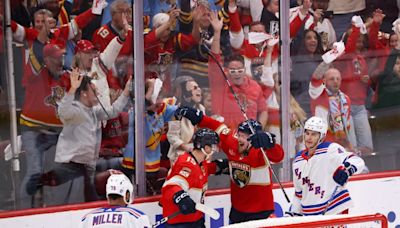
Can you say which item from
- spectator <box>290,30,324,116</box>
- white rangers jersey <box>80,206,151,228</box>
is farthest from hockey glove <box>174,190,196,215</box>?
spectator <box>290,30,324,116</box>

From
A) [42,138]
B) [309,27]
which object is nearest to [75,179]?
[42,138]

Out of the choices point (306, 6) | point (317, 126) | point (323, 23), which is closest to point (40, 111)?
point (317, 126)

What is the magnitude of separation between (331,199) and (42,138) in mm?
2011

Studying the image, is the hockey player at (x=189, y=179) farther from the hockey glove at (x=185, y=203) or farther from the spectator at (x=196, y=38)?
the spectator at (x=196, y=38)

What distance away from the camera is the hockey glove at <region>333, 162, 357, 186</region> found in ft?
25.8

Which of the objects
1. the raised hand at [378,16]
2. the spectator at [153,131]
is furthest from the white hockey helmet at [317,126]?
the raised hand at [378,16]

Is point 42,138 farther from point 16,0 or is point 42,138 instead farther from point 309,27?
point 309,27

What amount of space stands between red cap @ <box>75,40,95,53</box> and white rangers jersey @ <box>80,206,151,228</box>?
4.75 ft

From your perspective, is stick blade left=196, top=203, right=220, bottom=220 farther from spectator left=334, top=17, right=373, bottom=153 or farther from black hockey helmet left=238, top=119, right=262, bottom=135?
spectator left=334, top=17, right=373, bottom=153

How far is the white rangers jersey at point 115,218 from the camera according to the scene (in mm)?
6727

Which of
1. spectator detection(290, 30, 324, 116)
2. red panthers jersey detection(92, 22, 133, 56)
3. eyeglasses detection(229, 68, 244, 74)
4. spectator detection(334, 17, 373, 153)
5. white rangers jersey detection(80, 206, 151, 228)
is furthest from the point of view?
spectator detection(334, 17, 373, 153)

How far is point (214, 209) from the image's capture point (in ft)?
27.3

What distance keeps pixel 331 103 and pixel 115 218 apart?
2.92 metres

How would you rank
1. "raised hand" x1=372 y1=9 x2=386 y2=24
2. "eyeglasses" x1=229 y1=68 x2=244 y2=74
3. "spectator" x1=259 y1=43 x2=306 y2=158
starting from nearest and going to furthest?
"eyeglasses" x1=229 y1=68 x2=244 y2=74, "spectator" x1=259 y1=43 x2=306 y2=158, "raised hand" x1=372 y1=9 x2=386 y2=24
